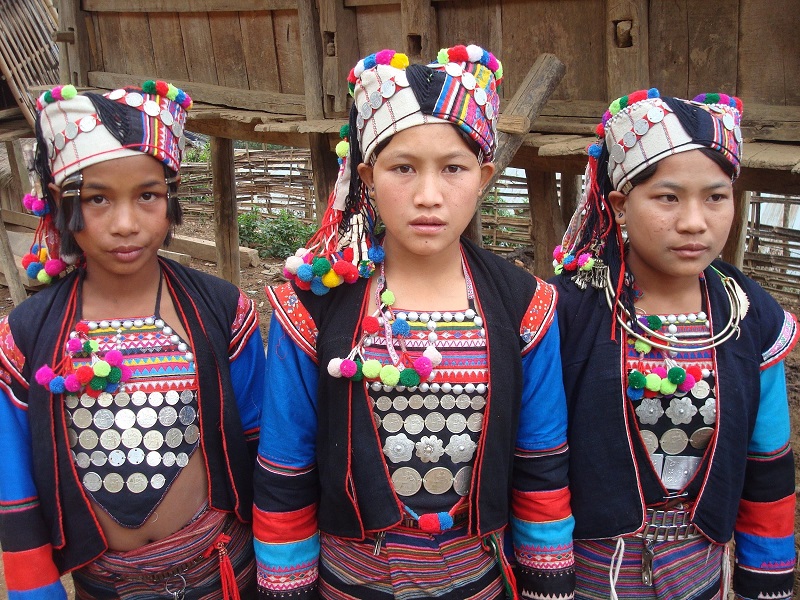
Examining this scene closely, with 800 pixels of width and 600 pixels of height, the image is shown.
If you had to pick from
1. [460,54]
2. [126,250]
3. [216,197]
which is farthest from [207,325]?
[216,197]

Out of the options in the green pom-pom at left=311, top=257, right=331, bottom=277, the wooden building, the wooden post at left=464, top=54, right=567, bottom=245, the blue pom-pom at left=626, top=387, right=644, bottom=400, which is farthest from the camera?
the wooden building

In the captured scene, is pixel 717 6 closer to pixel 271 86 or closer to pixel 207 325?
pixel 207 325

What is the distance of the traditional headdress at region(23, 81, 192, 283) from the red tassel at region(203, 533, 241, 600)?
0.85m

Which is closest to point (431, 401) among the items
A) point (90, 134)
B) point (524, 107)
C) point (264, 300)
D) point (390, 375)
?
point (390, 375)

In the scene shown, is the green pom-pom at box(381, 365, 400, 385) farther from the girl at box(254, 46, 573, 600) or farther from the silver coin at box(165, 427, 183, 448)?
the silver coin at box(165, 427, 183, 448)

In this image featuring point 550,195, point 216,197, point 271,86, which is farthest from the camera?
point 216,197

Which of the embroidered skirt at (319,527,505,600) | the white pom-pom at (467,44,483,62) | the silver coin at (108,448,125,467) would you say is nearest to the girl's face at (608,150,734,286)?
the white pom-pom at (467,44,483,62)

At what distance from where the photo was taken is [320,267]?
67.4 inches

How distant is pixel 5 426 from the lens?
5.94 feet

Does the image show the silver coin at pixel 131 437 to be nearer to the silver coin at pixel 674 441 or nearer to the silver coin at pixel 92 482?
the silver coin at pixel 92 482

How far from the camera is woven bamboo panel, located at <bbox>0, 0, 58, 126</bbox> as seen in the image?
757 cm

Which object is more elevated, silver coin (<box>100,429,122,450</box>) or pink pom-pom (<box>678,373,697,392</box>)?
pink pom-pom (<box>678,373,697,392</box>)

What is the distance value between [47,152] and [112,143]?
203 mm

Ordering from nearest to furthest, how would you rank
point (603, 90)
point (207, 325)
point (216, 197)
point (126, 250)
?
point (126, 250)
point (207, 325)
point (603, 90)
point (216, 197)
